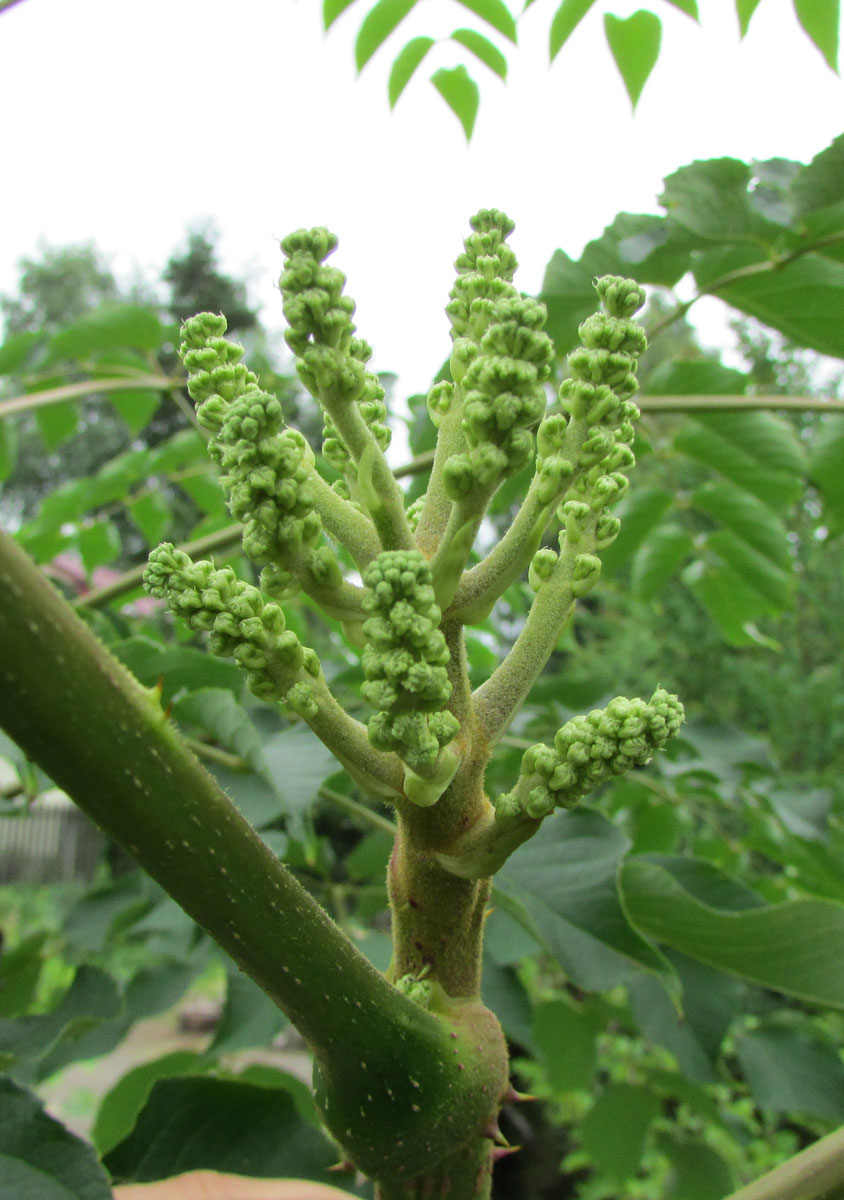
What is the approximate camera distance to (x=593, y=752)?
549 mm

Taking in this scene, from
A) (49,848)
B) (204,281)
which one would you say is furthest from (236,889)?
(204,281)

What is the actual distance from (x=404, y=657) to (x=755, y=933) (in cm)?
73

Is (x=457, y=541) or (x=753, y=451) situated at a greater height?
(x=457, y=541)

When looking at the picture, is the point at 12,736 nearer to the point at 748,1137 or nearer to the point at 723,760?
the point at 723,760

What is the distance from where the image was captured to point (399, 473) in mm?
1706

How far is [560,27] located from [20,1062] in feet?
6.19

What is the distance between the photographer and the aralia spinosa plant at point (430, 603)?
1.71 ft

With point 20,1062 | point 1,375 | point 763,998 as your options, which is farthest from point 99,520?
point 763,998

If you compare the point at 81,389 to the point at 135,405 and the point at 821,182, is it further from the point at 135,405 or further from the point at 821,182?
the point at 821,182

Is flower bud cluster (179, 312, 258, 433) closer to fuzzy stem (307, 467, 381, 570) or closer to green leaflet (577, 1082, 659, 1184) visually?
fuzzy stem (307, 467, 381, 570)

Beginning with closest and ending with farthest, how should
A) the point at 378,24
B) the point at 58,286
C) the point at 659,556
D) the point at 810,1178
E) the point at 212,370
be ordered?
the point at 212,370 → the point at 810,1178 → the point at 378,24 → the point at 659,556 → the point at 58,286

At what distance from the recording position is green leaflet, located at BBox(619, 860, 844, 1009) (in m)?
0.97

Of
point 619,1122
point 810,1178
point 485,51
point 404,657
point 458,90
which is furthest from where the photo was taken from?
point 619,1122

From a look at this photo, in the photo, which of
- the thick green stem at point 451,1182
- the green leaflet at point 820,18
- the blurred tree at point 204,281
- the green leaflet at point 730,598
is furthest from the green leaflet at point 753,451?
the blurred tree at point 204,281
